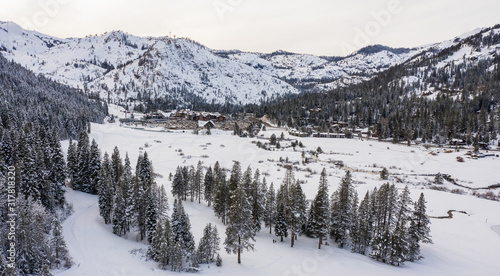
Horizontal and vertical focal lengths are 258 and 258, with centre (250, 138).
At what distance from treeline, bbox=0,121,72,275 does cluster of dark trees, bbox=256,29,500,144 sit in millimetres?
100682

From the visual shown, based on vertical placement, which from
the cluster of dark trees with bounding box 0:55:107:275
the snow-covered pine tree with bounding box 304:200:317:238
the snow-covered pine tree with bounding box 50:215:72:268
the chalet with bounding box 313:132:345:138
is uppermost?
the chalet with bounding box 313:132:345:138

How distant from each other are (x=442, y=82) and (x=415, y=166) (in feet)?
416

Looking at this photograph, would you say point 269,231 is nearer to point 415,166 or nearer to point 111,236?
point 111,236

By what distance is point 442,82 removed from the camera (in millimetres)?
159375

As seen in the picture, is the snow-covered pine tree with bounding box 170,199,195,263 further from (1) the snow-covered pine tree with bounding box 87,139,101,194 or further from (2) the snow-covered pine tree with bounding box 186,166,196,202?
(1) the snow-covered pine tree with bounding box 87,139,101,194

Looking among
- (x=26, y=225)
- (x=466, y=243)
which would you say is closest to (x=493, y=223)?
(x=466, y=243)

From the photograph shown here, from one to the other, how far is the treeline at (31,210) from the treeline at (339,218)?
14631 millimetres

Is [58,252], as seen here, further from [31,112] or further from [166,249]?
[31,112]

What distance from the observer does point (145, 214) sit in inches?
1174

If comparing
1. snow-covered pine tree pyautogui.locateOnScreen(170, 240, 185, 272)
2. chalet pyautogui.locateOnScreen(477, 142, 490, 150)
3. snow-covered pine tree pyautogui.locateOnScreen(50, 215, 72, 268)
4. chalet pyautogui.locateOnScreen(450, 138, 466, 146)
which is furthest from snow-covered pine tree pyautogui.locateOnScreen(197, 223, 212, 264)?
chalet pyautogui.locateOnScreen(450, 138, 466, 146)

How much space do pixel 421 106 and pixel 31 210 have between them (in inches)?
5607

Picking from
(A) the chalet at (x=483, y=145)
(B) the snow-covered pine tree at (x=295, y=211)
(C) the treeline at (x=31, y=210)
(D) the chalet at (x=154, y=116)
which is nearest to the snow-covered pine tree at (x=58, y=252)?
(C) the treeline at (x=31, y=210)

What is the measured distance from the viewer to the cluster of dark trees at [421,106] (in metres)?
98.1

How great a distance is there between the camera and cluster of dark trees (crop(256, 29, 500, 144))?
322 feet
